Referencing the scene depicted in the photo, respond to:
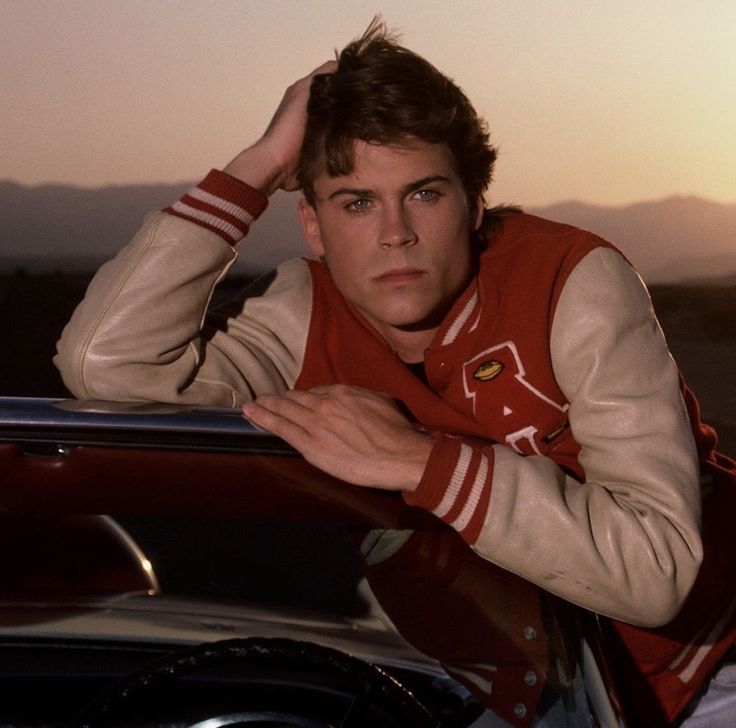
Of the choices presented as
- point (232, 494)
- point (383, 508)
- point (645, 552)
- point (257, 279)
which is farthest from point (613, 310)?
point (257, 279)

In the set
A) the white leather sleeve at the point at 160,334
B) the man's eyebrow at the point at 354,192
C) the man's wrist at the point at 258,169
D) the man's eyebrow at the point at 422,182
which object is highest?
the man's eyebrow at the point at 422,182

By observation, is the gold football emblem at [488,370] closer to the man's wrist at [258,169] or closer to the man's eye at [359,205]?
the man's eye at [359,205]

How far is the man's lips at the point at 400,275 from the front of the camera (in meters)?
2.53

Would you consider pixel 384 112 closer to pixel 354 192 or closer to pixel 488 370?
pixel 354 192

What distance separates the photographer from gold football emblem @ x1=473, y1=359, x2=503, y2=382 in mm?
2434

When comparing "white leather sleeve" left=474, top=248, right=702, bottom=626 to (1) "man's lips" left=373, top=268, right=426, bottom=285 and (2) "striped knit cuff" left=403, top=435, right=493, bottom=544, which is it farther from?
(1) "man's lips" left=373, top=268, right=426, bottom=285

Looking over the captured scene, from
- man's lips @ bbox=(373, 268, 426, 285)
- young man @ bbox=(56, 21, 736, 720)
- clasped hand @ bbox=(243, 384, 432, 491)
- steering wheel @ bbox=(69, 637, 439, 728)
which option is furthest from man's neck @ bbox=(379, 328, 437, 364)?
steering wheel @ bbox=(69, 637, 439, 728)

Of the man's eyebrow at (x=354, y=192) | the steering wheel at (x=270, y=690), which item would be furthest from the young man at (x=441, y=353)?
the steering wheel at (x=270, y=690)

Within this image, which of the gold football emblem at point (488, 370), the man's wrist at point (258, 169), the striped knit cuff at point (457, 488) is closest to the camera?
the striped knit cuff at point (457, 488)

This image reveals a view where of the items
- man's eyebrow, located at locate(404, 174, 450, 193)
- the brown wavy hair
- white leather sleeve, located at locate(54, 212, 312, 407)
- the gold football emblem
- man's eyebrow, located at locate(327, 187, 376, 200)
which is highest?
the brown wavy hair

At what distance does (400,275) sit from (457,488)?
29.5 inches

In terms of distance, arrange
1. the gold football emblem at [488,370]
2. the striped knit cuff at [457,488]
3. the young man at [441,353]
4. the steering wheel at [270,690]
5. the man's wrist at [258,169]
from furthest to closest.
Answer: the man's wrist at [258,169] < the gold football emblem at [488,370] < the young man at [441,353] < the striped knit cuff at [457,488] < the steering wheel at [270,690]

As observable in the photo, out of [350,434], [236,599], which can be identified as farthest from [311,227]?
[236,599]

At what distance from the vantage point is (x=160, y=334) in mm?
2678
